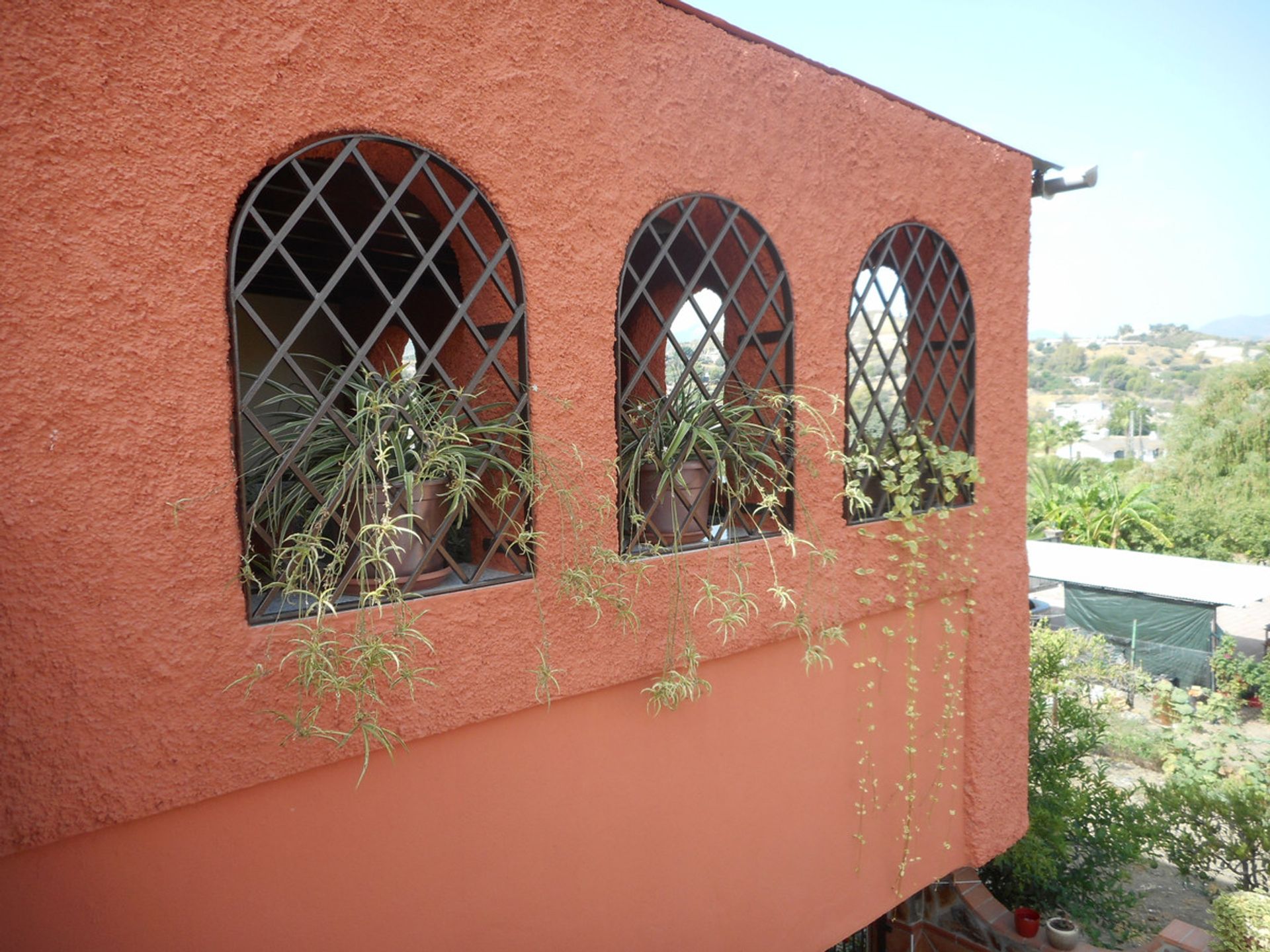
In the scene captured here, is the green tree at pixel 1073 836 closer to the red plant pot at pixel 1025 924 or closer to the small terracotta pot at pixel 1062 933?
the small terracotta pot at pixel 1062 933

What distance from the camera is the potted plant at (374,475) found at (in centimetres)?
213

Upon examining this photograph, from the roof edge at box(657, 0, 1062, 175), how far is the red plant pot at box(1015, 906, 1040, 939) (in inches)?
214

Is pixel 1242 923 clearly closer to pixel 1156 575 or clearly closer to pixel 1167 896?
pixel 1167 896

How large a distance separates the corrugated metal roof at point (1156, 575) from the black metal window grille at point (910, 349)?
1271 centimetres

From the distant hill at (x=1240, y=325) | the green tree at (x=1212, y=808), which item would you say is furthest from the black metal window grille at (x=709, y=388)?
the distant hill at (x=1240, y=325)

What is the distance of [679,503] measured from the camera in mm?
3105

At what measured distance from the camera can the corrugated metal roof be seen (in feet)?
46.6

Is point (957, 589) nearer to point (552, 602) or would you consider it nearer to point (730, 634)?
point (730, 634)

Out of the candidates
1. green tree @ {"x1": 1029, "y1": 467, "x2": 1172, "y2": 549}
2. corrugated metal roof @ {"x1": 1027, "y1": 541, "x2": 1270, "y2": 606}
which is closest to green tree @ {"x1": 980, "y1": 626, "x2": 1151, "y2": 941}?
corrugated metal roof @ {"x1": 1027, "y1": 541, "x2": 1270, "y2": 606}

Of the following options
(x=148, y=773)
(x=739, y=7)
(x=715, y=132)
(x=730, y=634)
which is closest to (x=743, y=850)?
(x=730, y=634)

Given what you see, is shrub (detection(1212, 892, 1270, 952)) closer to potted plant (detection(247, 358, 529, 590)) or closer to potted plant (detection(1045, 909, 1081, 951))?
potted plant (detection(1045, 909, 1081, 951))

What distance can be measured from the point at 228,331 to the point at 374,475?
52 centimetres

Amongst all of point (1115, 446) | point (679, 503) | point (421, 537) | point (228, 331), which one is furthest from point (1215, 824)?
point (1115, 446)

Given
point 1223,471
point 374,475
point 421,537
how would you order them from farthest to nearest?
point 1223,471
point 421,537
point 374,475
